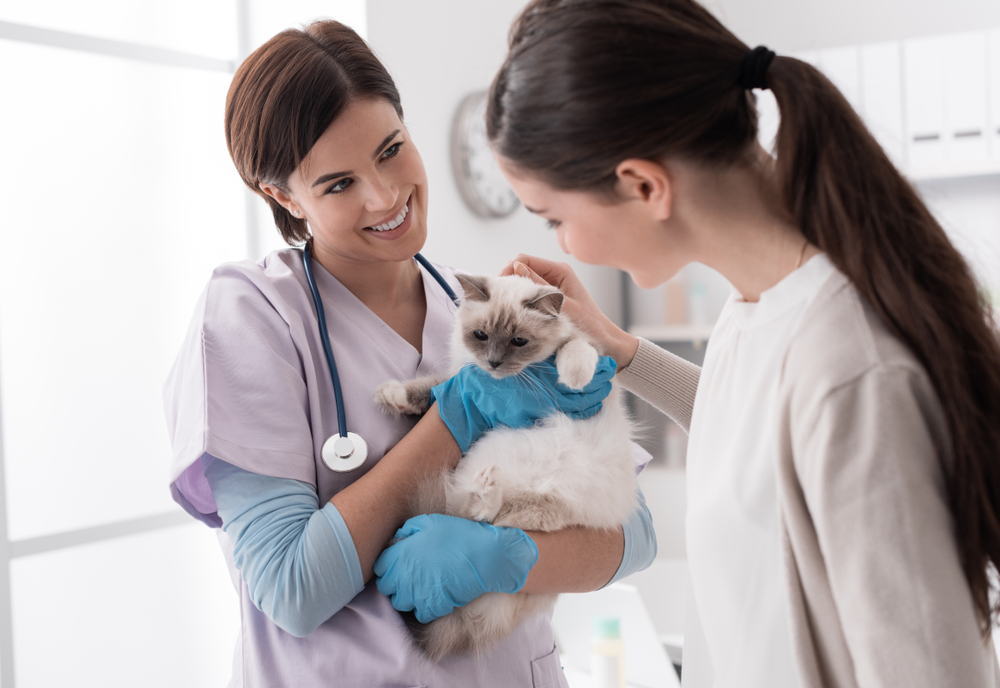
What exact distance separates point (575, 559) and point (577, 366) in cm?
38

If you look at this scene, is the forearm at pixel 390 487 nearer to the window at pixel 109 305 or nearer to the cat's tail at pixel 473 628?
the cat's tail at pixel 473 628

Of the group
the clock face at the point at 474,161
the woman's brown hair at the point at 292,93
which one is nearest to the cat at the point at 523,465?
the woman's brown hair at the point at 292,93

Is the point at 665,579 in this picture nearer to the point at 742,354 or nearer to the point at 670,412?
the point at 670,412

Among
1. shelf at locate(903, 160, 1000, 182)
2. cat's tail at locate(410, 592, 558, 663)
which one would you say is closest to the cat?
cat's tail at locate(410, 592, 558, 663)

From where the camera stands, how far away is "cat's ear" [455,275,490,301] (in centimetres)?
161

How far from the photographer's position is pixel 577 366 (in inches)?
55.6

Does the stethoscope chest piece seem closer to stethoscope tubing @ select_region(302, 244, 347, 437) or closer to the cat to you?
stethoscope tubing @ select_region(302, 244, 347, 437)

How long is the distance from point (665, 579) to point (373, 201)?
2923mm

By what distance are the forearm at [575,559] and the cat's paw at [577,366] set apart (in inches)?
11.4

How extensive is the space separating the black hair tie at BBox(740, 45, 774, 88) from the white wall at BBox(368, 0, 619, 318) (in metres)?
1.87

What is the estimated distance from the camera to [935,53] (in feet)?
10.0

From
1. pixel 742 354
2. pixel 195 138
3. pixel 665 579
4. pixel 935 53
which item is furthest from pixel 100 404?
pixel 935 53

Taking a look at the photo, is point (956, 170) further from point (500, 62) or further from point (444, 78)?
point (444, 78)

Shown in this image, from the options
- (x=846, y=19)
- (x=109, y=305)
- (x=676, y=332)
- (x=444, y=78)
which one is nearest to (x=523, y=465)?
(x=109, y=305)
